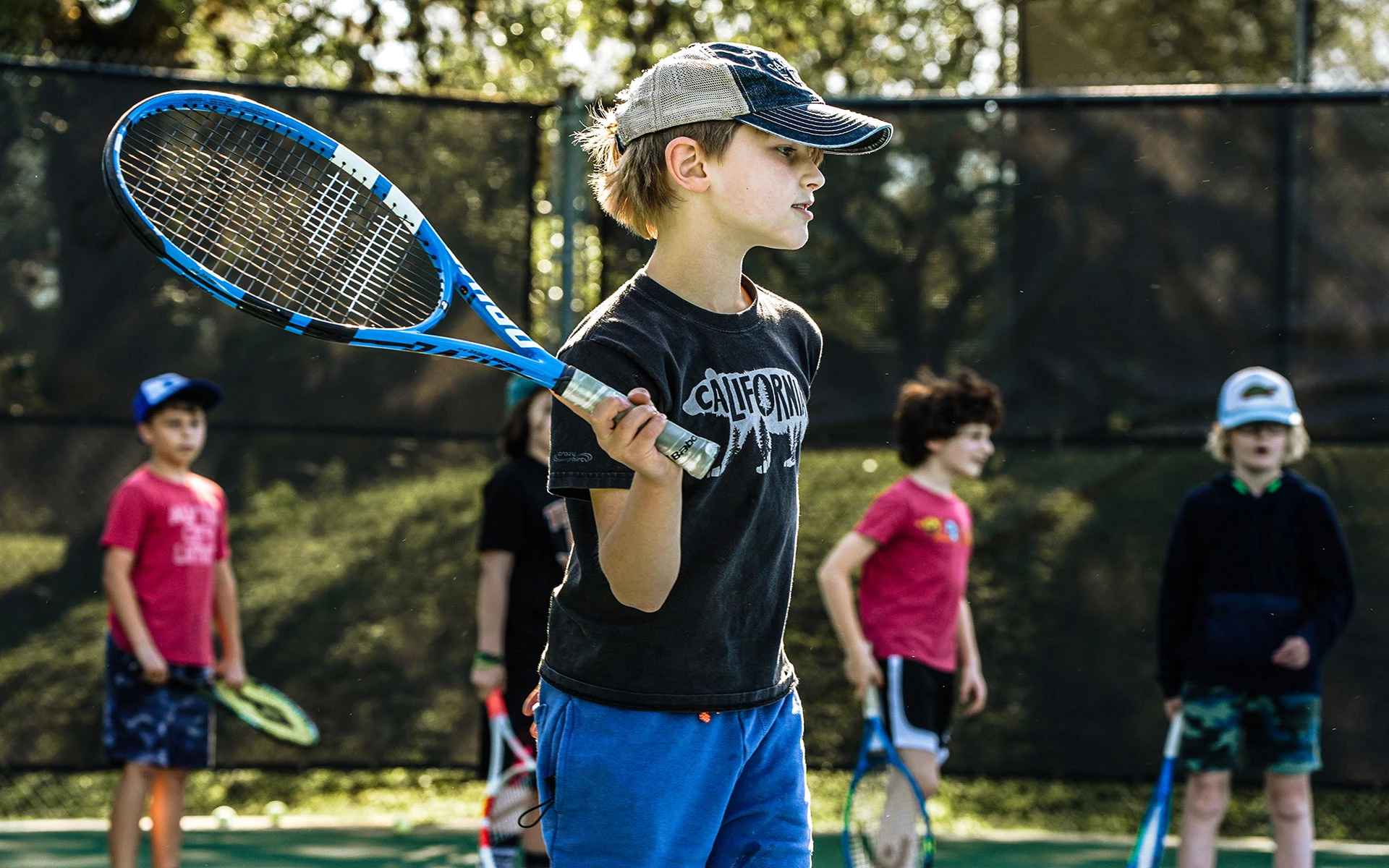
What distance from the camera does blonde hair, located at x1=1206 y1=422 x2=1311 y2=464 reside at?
4.52 m

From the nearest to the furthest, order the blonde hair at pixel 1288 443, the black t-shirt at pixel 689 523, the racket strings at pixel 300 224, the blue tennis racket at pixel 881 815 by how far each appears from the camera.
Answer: the black t-shirt at pixel 689 523, the racket strings at pixel 300 224, the blue tennis racket at pixel 881 815, the blonde hair at pixel 1288 443

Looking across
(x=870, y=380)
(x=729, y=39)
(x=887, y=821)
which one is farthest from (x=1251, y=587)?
(x=729, y=39)

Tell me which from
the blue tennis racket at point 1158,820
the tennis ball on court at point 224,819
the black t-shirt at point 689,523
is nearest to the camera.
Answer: the black t-shirt at point 689,523

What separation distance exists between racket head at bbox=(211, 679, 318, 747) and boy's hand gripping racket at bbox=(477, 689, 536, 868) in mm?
583

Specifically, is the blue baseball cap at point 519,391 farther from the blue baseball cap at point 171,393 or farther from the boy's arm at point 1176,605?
the boy's arm at point 1176,605

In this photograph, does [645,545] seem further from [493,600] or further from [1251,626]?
[1251,626]

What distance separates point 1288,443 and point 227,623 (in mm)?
3231

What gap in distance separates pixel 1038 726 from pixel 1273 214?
1.81 m

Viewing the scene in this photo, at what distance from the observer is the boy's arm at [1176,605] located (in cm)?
445

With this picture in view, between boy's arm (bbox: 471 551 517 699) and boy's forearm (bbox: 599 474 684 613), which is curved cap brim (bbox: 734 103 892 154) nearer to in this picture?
boy's forearm (bbox: 599 474 684 613)

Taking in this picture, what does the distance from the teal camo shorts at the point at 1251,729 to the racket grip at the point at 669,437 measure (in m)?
2.77

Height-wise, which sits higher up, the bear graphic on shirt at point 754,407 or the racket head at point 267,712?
the bear graphic on shirt at point 754,407

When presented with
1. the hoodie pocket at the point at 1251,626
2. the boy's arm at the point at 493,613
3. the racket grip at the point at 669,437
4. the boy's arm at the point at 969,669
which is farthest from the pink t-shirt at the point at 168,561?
the hoodie pocket at the point at 1251,626

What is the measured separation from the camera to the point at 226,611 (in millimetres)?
4652
